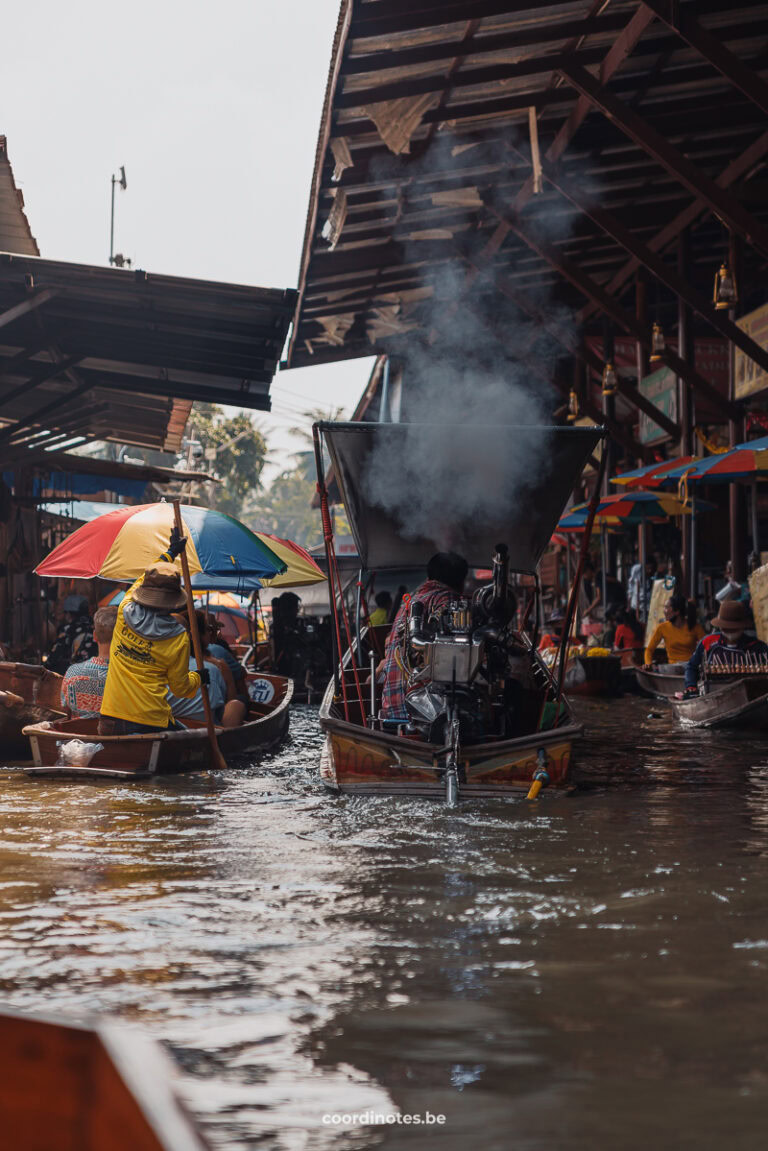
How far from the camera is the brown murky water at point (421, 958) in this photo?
3.17 m

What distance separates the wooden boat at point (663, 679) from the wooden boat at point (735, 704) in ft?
5.98

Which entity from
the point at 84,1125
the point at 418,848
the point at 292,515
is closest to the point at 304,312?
the point at 418,848

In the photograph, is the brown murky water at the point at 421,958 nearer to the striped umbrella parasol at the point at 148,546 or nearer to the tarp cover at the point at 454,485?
the tarp cover at the point at 454,485

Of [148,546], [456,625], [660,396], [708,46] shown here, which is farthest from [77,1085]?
[660,396]

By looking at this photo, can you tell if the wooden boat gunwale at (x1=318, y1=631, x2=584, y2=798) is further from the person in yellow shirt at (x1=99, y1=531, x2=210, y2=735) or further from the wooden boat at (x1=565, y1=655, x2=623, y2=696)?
the wooden boat at (x1=565, y1=655, x2=623, y2=696)

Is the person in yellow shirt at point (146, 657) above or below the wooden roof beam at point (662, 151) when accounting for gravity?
below

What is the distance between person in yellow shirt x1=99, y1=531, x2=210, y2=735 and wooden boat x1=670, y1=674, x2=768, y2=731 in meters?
4.95

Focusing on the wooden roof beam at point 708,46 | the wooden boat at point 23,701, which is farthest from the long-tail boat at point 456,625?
the wooden roof beam at point 708,46

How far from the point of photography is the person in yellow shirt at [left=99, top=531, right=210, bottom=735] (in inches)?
346

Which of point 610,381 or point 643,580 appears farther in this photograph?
point 643,580

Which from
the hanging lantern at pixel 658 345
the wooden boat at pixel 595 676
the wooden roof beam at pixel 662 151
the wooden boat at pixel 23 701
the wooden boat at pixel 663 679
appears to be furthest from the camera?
the wooden boat at pixel 595 676

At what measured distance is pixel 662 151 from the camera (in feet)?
37.5

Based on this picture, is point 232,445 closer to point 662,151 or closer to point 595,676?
point 595,676

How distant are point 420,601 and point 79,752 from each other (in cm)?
264
